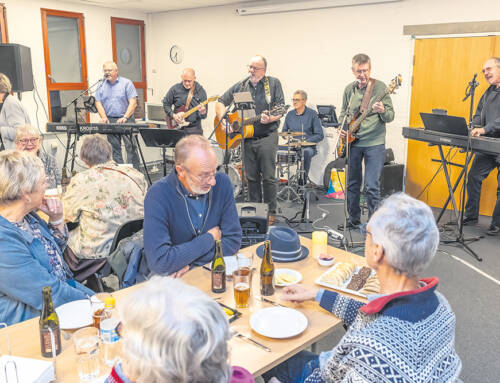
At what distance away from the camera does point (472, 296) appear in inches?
136

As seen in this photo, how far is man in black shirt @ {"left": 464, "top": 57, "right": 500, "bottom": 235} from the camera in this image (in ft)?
14.4

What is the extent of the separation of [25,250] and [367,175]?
3536mm

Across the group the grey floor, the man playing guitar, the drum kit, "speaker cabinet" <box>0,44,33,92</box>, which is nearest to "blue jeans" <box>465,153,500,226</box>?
the grey floor

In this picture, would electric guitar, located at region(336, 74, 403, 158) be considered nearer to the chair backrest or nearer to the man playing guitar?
the man playing guitar

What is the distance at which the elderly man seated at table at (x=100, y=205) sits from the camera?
2.73m

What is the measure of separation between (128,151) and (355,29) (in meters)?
3.70

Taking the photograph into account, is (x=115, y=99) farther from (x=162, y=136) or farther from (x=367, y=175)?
(x=367, y=175)

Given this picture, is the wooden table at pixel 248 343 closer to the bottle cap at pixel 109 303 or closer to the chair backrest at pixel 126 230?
the bottle cap at pixel 109 303

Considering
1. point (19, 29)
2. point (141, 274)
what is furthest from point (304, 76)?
point (141, 274)

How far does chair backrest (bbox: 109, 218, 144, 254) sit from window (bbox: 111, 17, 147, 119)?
6.42 m

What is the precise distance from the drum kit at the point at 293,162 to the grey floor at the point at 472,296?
0.96 meters

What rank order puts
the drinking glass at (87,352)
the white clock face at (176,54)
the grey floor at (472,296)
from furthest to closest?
1. the white clock face at (176,54)
2. the grey floor at (472,296)
3. the drinking glass at (87,352)

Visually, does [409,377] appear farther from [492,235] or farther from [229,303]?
[492,235]

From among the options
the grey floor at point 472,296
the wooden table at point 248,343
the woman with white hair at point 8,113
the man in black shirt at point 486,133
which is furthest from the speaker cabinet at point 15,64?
the man in black shirt at point 486,133
